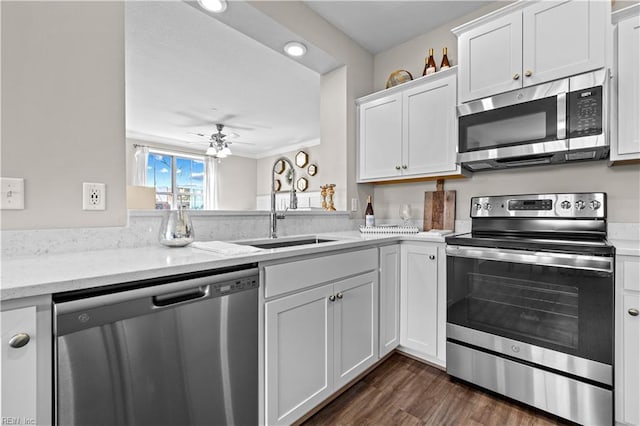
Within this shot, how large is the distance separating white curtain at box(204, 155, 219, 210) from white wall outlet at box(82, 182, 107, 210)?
229 inches

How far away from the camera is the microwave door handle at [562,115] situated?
165 cm

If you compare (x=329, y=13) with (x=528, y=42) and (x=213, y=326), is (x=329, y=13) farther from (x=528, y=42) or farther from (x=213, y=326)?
(x=213, y=326)

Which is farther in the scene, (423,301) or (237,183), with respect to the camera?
(237,183)

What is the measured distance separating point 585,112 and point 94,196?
8.30 ft

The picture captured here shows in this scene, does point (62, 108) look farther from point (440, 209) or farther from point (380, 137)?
point (440, 209)

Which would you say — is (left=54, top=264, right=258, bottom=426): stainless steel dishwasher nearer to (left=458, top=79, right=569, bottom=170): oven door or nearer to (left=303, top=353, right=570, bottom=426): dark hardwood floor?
(left=303, top=353, right=570, bottom=426): dark hardwood floor

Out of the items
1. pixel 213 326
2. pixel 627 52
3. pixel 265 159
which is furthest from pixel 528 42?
pixel 265 159

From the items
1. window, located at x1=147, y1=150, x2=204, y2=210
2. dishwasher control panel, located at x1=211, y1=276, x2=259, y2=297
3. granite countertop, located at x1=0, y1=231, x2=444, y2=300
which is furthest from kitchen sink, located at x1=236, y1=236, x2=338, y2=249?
window, located at x1=147, y1=150, x2=204, y2=210

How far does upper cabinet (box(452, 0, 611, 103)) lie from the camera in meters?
1.60

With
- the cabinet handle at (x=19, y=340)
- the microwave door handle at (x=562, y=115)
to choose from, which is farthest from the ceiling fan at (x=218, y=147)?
the cabinet handle at (x=19, y=340)

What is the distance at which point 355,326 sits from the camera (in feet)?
5.72

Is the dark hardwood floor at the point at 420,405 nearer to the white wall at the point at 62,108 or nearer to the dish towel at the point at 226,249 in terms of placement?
the dish towel at the point at 226,249

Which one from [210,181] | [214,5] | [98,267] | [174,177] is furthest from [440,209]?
[174,177]

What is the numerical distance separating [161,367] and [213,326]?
194 millimetres
